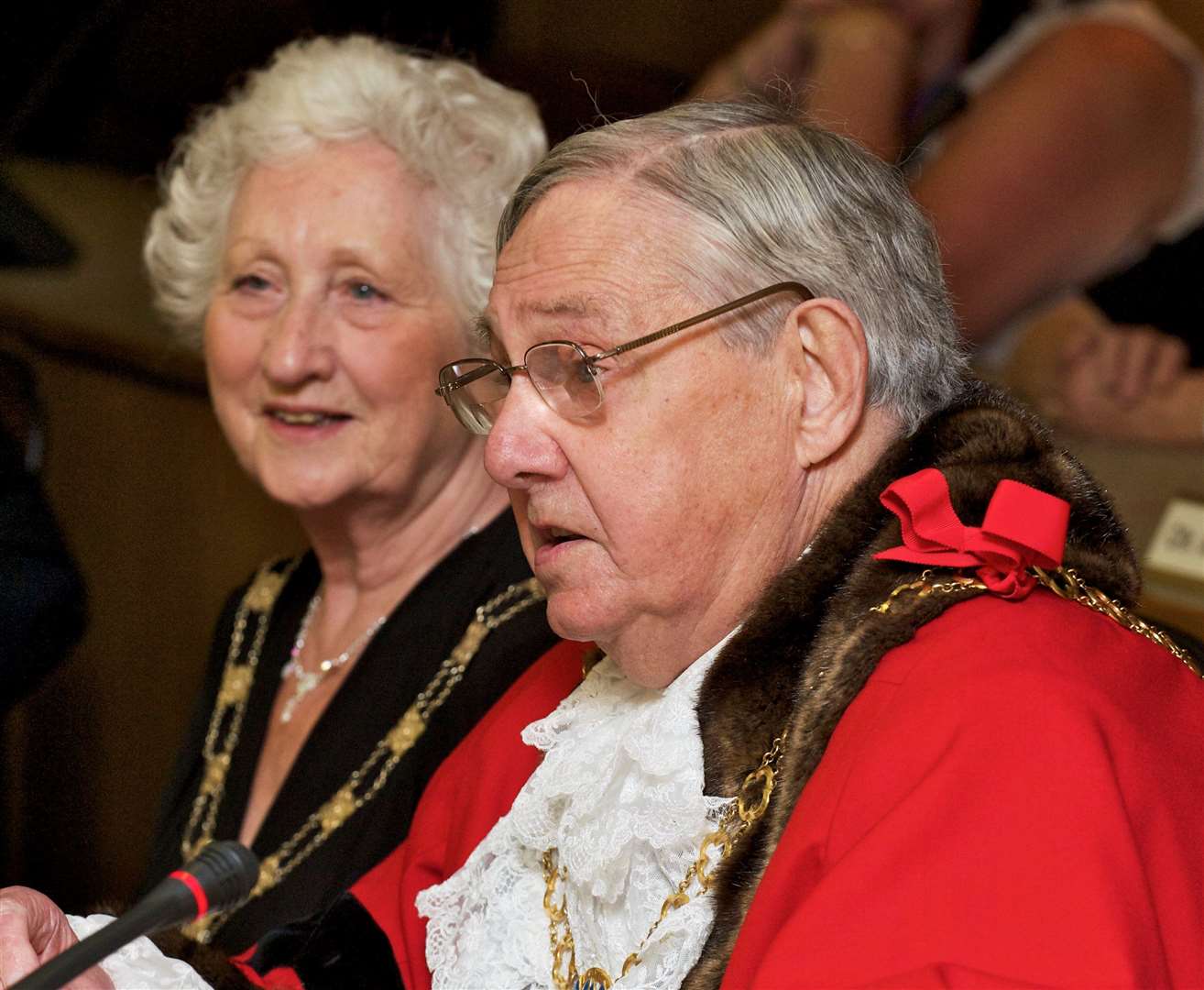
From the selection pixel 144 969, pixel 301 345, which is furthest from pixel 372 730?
pixel 144 969

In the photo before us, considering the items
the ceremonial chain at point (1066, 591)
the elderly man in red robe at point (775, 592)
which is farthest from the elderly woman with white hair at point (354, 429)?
the ceremonial chain at point (1066, 591)

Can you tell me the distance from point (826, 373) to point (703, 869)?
0.49m

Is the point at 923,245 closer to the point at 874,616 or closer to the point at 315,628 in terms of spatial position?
the point at 874,616

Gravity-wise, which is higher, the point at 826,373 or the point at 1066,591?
the point at 826,373

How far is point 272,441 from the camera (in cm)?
257

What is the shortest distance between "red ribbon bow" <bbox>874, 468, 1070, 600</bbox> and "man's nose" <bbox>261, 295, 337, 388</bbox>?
128 cm

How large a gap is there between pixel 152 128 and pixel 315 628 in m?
1.71

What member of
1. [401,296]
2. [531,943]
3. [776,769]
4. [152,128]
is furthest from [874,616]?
[152,128]

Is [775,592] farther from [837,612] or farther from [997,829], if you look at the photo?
[997,829]

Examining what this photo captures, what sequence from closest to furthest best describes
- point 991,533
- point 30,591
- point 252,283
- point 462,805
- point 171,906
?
point 171,906 → point 991,533 → point 462,805 → point 252,283 → point 30,591

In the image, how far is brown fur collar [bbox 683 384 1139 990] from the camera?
54.6 inches

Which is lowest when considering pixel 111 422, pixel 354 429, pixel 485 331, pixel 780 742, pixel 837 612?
pixel 111 422

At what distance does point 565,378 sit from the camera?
1558mm

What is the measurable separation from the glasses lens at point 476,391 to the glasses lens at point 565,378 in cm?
11
